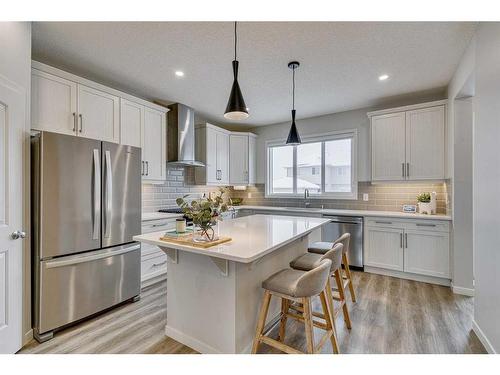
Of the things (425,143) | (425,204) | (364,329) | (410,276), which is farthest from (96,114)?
(410,276)

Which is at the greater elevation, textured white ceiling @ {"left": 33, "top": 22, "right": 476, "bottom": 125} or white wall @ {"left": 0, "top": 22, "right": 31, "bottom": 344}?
textured white ceiling @ {"left": 33, "top": 22, "right": 476, "bottom": 125}

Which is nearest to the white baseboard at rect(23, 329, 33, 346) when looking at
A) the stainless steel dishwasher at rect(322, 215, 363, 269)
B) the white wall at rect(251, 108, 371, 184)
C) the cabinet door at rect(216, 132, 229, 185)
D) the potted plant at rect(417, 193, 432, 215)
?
the cabinet door at rect(216, 132, 229, 185)

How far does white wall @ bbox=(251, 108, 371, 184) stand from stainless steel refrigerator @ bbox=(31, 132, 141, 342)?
10.5 feet

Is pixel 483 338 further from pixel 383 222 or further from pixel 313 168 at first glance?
pixel 313 168

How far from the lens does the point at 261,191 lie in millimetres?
5598

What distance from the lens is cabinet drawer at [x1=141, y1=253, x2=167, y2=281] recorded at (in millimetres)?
3158

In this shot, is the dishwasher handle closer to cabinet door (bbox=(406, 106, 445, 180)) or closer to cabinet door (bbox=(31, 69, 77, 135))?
cabinet door (bbox=(406, 106, 445, 180))

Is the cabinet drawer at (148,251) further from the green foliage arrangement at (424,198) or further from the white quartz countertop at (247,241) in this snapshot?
the green foliage arrangement at (424,198)

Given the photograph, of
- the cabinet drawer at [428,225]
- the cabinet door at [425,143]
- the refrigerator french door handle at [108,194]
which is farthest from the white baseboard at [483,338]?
the refrigerator french door handle at [108,194]

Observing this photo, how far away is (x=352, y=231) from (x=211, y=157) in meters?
2.78
